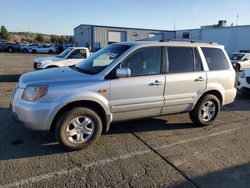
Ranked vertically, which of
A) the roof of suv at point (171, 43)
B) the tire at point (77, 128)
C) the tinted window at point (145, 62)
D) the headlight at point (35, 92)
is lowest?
the tire at point (77, 128)

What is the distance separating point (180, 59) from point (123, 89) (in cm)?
154

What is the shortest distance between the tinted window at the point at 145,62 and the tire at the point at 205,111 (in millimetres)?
1410

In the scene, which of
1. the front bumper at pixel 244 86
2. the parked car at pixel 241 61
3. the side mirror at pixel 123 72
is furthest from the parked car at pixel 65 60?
the parked car at pixel 241 61

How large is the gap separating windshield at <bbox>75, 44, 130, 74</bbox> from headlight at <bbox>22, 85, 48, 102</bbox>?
1.01 meters

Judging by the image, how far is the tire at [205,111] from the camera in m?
5.58

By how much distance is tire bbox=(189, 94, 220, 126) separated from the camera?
558cm

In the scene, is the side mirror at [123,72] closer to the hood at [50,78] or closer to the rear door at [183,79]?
the hood at [50,78]

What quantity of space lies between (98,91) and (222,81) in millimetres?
3108

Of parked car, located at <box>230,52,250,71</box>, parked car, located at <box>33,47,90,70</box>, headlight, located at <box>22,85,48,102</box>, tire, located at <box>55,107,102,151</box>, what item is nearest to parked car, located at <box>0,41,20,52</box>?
parked car, located at <box>33,47,90,70</box>

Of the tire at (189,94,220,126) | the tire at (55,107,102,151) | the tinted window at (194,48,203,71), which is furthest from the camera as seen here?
the tire at (189,94,220,126)

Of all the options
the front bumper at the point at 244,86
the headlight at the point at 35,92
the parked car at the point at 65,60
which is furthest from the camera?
the parked car at the point at 65,60

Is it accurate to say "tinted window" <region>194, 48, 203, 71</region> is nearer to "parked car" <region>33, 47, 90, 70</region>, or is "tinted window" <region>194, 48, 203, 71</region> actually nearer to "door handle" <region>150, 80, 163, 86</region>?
"door handle" <region>150, 80, 163, 86</region>

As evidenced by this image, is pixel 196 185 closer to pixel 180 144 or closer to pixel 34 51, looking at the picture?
pixel 180 144

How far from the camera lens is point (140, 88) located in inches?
182
